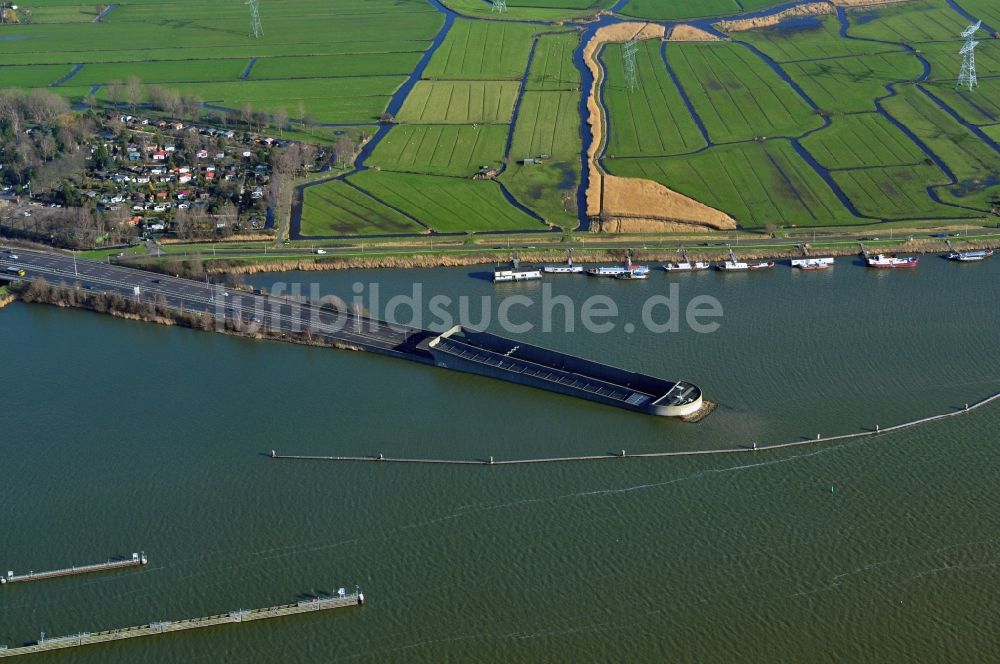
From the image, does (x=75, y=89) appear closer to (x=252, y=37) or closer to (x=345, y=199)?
(x=252, y=37)

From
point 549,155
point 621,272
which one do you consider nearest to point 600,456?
point 621,272

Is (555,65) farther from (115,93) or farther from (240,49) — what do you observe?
(115,93)

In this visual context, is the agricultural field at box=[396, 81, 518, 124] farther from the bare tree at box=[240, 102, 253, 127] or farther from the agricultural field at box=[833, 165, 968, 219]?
the agricultural field at box=[833, 165, 968, 219]

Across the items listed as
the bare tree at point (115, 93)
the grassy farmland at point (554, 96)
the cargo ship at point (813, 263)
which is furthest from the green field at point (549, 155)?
the bare tree at point (115, 93)

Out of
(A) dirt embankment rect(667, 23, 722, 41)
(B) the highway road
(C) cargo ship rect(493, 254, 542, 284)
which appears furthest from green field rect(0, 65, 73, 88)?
(A) dirt embankment rect(667, 23, 722, 41)

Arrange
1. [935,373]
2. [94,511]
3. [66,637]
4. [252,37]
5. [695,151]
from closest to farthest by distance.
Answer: [66,637]
[94,511]
[935,373]
[695,151]
[252,37]

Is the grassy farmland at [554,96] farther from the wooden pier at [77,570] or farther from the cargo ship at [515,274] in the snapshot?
the wooden pier at [77,570]

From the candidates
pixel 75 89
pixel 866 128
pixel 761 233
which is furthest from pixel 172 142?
pixel 866 128
